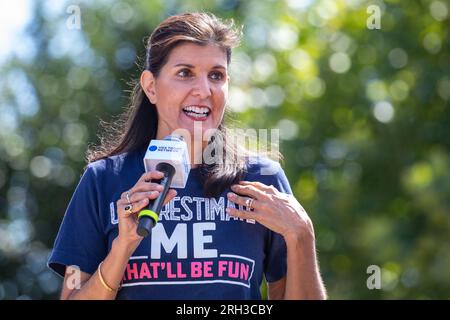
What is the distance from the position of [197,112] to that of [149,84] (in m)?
0.34

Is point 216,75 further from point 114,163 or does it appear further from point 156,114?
point 114,163

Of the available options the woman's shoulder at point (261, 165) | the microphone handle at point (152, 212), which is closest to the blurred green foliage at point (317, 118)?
the woman's shoulder at point (261, 165)

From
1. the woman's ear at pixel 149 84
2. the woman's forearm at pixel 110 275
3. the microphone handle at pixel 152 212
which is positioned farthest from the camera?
the woman's ear at pixel 149 84

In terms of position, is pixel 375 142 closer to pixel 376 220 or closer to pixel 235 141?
pixel 376 220

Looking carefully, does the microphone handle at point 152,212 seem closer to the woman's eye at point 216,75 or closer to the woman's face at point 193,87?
the woman's face at point 193,87

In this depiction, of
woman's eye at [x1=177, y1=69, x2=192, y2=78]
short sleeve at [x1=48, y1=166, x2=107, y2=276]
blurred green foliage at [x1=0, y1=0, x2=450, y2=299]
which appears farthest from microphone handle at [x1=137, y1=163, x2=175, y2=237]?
blurred green foliage at [x1=0, y1=0, x2=450, y2=299]

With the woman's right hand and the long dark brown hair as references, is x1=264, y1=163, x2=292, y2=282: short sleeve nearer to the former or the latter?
the long dark brown hair

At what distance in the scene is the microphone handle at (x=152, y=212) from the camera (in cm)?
328

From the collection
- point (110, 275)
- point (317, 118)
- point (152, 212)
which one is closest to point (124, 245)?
point (110, 275)

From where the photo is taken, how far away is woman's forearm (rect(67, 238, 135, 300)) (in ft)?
11.6

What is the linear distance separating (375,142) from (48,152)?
5.46m

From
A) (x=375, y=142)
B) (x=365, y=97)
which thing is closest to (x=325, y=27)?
(x=365, y=97)

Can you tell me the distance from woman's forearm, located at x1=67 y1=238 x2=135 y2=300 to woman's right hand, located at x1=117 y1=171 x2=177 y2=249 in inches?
1.4

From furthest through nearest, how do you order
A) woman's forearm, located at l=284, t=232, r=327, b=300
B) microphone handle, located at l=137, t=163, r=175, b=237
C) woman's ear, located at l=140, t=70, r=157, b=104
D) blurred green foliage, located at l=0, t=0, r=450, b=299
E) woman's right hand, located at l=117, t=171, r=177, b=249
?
blurred green foliage, located at l=0, t=0, r=450, b=299 < woman's ear, located at l=140, t=70, r=157, b=104 < woman's forearm, located at l=284, t=232, r=327, b=300 < woman's right hand, located at l=117, t=171, r=177, b=249 < microphone handle, located at l=137, t=163, r=175, b=237
